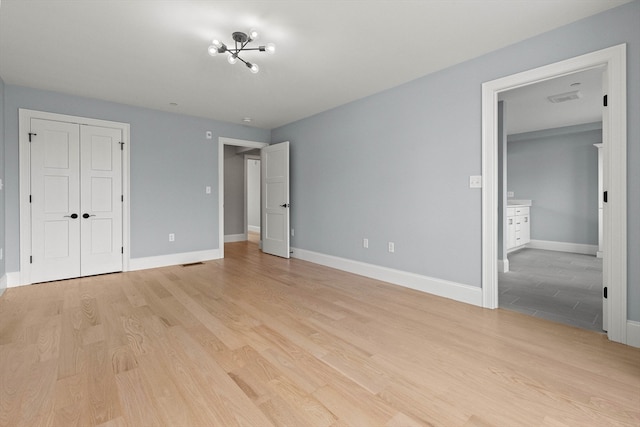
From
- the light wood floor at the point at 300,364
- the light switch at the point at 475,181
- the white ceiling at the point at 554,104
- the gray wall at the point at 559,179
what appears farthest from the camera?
the gray wall at the point at 559,179

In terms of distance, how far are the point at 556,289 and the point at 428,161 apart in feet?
7.17

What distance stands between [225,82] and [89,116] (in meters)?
2.17

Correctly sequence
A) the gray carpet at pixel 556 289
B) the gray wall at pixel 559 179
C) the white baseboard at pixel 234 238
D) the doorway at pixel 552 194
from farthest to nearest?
the white baseboard at pixel 234 238 < the gray wall at pixel 559 179 < the doorway at pixel 552 194 < the gray carpet at pixel 556 289

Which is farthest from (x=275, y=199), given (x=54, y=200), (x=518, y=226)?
(x=518, y=226)

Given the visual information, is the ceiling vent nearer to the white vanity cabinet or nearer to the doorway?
the doorway

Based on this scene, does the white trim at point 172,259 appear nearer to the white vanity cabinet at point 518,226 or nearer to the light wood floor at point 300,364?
the light wood floor at point 300,364

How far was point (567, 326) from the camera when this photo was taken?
8.06 feet

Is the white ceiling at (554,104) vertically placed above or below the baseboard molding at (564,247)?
above

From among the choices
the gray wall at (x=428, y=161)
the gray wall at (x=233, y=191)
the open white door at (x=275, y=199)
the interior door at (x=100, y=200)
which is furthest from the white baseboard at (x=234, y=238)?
the gray wall at (x=428, y=161)

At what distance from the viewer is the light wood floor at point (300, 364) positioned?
1.45m

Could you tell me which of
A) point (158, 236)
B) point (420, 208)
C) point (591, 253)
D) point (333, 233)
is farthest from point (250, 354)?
point (591, 253)

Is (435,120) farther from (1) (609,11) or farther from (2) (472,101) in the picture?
(1) (609,11)

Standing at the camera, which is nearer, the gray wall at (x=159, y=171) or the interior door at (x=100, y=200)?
the gray wall at (x=159, y=171)

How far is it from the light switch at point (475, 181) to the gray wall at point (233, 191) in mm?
5830
